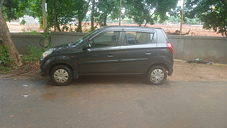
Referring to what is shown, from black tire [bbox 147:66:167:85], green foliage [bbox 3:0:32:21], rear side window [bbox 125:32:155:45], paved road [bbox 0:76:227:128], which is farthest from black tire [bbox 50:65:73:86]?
green foliage [bbox 3:0:32:21]

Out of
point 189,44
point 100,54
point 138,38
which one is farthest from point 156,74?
point 189,44

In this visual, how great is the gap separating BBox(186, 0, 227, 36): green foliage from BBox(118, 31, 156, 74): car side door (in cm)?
576

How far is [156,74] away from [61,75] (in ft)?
9.38

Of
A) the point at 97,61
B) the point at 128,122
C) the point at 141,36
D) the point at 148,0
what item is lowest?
the point at 128,122

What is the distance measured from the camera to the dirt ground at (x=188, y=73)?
22.1 feet

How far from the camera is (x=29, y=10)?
12.7 meters

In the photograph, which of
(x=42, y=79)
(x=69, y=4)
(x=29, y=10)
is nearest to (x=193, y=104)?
(x=42, y=79)

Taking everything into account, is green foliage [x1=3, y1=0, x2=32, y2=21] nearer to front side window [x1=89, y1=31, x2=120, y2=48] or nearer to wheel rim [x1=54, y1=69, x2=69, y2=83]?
wheel rim [x1=54, y1=69, x2=69, y2=83]

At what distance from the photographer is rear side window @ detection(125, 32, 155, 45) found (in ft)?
19.2

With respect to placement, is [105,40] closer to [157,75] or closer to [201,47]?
[157,75]

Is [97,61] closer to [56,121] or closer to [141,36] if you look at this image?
[141,36]

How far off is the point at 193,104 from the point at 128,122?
6.21ft

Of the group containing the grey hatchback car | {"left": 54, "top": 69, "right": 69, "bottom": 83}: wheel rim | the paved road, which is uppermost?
the grey hatchback car

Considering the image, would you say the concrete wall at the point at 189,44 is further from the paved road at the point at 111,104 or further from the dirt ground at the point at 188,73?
the paved road at the point at 111,104
